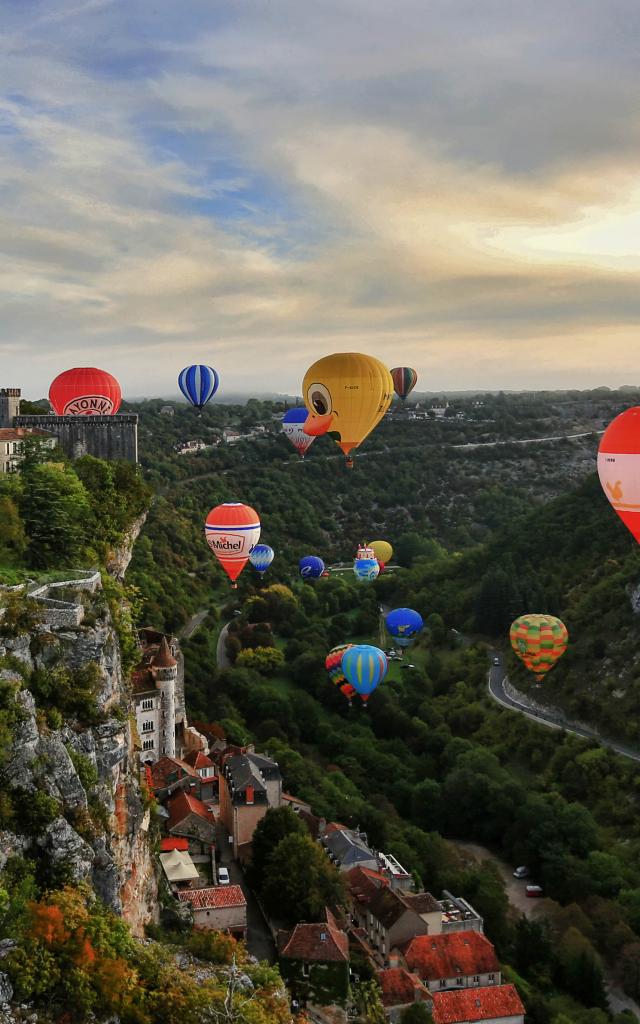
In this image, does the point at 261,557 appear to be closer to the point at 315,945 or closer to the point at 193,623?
the point at 193,623

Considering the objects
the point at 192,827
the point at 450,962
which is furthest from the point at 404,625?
the point at 450,962

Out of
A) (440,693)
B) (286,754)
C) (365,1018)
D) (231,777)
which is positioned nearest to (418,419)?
(440,693)

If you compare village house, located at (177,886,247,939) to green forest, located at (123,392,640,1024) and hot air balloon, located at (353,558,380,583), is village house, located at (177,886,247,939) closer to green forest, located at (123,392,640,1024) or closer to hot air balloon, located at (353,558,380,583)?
green forest, located at (123,392,640,1024)

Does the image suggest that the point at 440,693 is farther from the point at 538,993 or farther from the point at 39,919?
the point at 39,919

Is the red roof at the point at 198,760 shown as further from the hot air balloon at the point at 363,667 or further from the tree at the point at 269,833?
the hot air balloon at the point at 363,667

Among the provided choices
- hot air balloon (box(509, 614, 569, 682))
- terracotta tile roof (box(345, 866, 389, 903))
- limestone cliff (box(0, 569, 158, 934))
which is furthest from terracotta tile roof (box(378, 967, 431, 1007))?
hot air balloon (box(509, 614, 569, 682))
